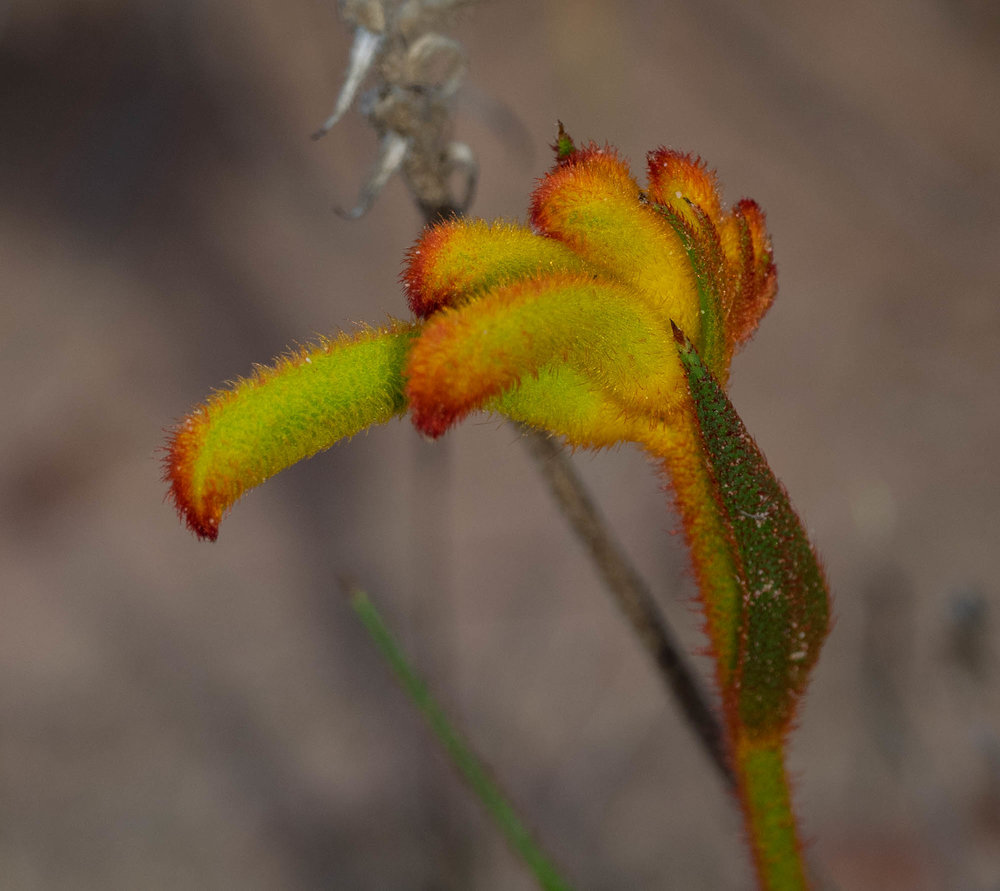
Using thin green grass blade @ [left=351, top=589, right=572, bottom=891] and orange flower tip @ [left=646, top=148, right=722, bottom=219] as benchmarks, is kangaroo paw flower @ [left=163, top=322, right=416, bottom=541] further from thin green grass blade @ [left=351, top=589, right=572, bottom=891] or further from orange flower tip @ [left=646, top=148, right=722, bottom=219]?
thin green grass blade @ [left=351, top=589, right=572, bottom=891]

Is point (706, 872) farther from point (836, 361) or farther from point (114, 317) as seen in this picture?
point (114, 317)

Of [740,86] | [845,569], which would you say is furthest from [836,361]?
[740,86]

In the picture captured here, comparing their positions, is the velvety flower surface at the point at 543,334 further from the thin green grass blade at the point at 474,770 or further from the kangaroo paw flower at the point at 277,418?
the thin green grass blade at the point at 474,770

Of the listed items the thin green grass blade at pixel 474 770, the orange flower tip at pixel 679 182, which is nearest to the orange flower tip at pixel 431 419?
the orange flower tip at pixel 679 182

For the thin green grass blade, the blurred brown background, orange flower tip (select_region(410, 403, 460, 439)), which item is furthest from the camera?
the blurred brown background

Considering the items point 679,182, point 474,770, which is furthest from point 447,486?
point 679,182

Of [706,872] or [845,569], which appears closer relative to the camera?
[706,872]

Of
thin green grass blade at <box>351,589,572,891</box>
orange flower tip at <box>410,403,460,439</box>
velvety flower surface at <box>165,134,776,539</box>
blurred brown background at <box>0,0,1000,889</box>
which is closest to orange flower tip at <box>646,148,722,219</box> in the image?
velvety flower surface at <box>165,134,776,539</box>
